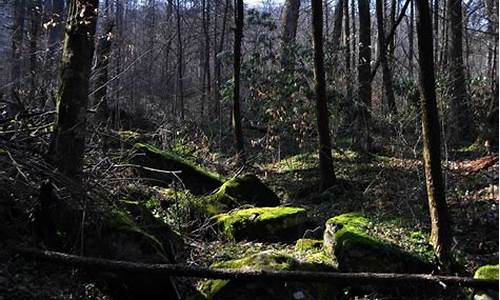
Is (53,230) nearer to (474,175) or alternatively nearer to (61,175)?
(61,175)

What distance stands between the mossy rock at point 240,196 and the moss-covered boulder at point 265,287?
3.69 m

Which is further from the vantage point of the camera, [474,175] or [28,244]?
[474,175]

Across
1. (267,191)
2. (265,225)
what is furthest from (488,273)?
(267,191)

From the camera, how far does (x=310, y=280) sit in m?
5.84

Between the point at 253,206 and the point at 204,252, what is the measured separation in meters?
2.58

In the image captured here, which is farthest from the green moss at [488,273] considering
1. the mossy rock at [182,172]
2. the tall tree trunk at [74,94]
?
the mossy rock at [182,172]

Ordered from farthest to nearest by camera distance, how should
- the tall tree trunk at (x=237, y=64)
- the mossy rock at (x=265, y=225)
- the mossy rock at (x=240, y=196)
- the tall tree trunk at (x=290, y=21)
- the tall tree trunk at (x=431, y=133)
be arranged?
the tall tree trunk at (x=290, y=21)
the tall tree trunk at (x=237, y=64)
the mossy rock at (x=240, y=196)
the mossy rock at (x=265, y=225)
the tall tree trunk at (x=431, y=133)

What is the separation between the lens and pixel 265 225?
9227mm

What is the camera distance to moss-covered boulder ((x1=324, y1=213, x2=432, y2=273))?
23.4 ft

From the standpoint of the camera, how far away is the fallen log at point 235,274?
5652 mm

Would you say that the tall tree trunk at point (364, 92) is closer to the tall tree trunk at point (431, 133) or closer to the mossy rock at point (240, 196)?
the mossy rock at point (240, 196)

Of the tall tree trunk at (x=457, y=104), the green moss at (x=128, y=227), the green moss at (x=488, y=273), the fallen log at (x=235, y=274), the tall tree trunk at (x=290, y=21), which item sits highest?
the tall tree trunk at (x=290, y=21)

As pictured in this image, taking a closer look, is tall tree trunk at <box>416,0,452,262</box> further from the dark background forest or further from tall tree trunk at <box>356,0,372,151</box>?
tall tree trunk at <box>356,0,372,151</box>

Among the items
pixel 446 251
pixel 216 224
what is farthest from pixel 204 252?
pixel 446 251
